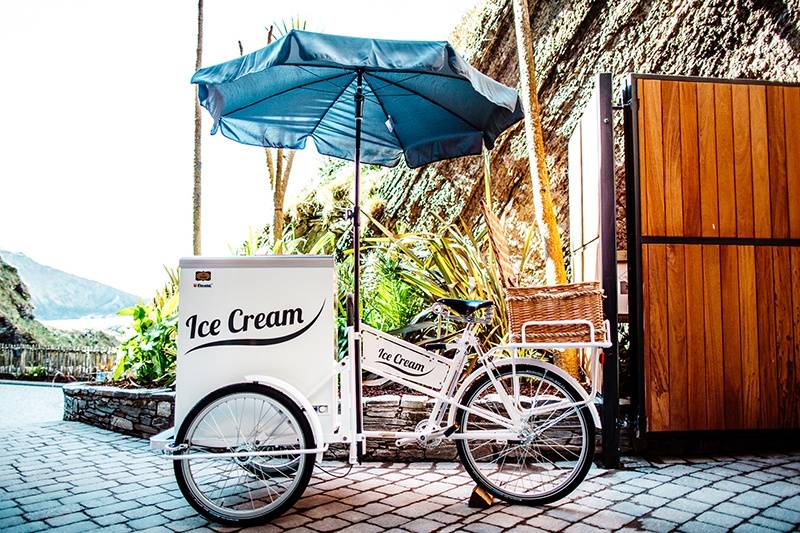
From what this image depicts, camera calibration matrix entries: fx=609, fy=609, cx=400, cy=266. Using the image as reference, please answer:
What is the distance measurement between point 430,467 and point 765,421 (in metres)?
2.25

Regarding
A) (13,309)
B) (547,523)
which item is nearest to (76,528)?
(547,523)

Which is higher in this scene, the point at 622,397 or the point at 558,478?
the point at 622,397

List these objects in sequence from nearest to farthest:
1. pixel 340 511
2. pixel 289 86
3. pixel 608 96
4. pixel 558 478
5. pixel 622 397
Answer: pixel 340 511 < pixel 558 478 < pixel 289 86 < pixel 608 96 < pixel 622 397

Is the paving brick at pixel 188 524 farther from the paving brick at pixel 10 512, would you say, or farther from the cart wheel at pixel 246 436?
the paving brick at pixel 10 512

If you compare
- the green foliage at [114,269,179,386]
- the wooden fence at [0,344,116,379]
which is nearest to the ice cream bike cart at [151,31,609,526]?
the green foliage at [114,269,179,386]

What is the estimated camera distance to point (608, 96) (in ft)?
13.1

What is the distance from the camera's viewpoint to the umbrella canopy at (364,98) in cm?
289

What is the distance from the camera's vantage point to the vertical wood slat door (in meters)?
4.01

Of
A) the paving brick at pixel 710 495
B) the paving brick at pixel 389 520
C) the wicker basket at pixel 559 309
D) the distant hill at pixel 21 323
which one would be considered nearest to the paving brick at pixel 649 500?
the paving brick at pixel 710 495

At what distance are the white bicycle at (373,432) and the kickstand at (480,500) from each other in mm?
58

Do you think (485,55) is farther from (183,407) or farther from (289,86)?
(183,407)

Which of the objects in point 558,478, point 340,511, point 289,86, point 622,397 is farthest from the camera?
point 622,397

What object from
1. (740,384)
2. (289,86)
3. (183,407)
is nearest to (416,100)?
(289,86)

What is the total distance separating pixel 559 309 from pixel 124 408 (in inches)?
151
